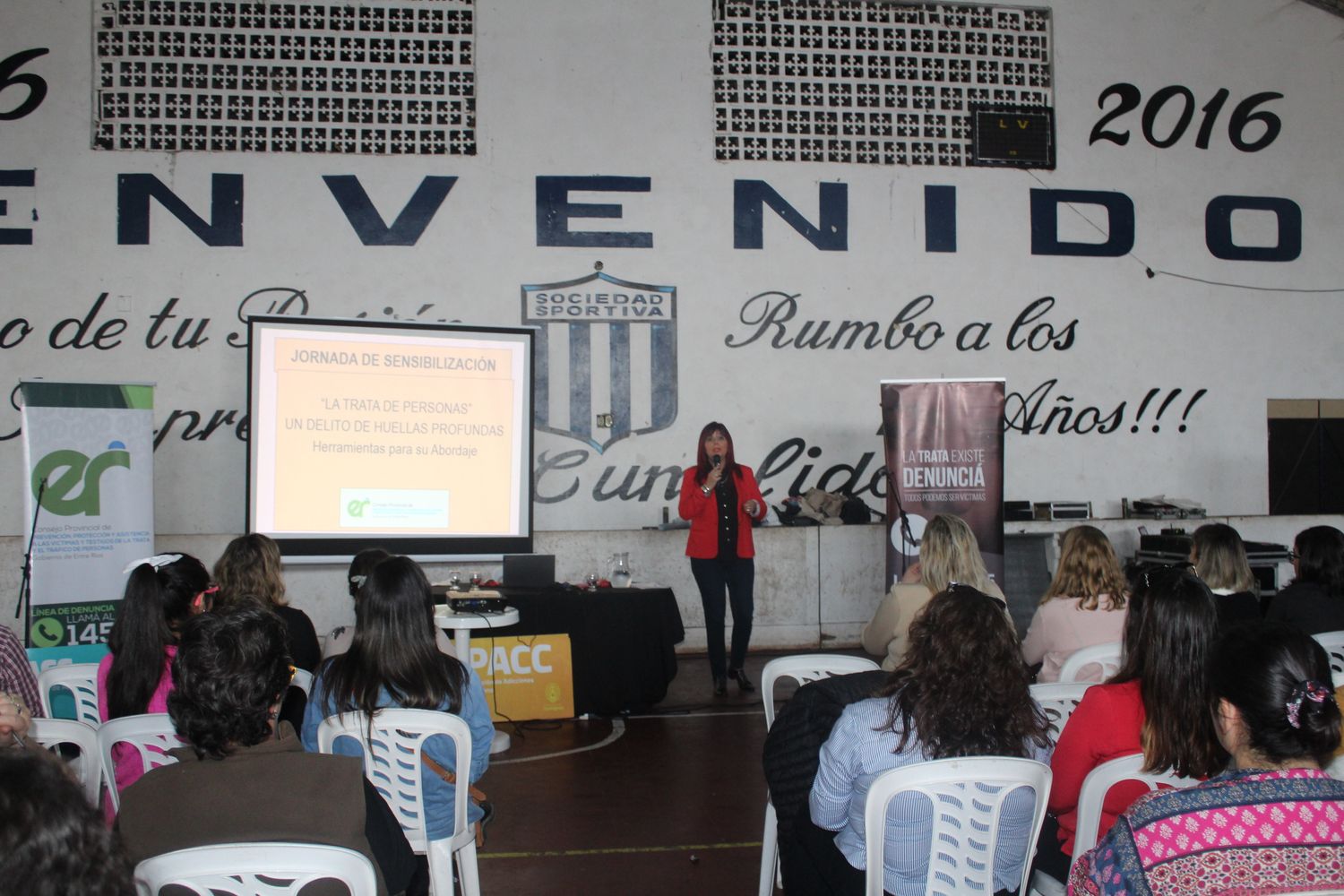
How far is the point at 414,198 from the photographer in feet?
24.4

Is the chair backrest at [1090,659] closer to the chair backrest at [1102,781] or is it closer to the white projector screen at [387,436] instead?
the chair backrest at [1102,781]

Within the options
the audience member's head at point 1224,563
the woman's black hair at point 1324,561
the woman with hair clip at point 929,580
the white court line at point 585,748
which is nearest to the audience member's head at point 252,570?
the white court line at point 585,748

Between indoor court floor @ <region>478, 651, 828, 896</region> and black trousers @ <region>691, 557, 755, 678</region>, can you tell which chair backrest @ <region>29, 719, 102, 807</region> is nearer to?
indoor court floor @ <region>478, 651, 828, 896</region>

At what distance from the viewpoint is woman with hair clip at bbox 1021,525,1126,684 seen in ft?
10.8

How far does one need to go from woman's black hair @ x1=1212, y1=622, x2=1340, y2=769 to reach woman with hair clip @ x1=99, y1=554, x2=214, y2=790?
2295mm

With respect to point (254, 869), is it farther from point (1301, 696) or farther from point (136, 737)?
point (1301, 696)

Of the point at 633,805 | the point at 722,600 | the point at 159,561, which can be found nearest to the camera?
the point at 159,561

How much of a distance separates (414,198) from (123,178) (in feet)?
6.50

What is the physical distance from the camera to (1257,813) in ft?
4.26

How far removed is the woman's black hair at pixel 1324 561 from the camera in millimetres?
3580

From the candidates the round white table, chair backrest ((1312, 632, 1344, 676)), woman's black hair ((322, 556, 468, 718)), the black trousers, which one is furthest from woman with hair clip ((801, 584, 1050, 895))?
the black trousers

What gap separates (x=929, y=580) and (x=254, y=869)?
2421 mm

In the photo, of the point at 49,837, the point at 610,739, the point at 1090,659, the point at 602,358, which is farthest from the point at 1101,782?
the point at 602,358

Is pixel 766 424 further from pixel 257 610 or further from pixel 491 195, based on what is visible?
pixel 257 610
